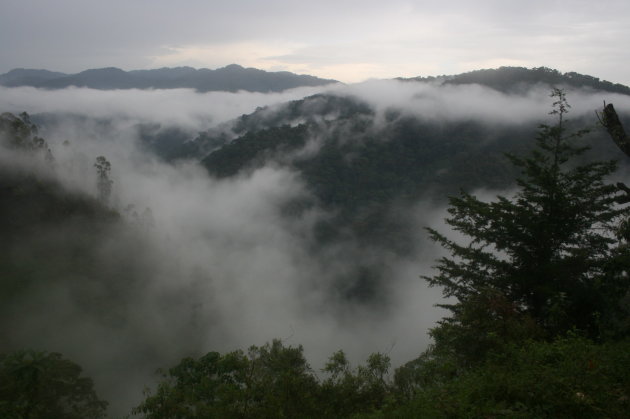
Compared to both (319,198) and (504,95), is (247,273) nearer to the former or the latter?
(319,198)

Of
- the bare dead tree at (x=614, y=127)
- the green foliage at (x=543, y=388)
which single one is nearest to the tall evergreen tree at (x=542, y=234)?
the green foliage at (x=543, y=388)

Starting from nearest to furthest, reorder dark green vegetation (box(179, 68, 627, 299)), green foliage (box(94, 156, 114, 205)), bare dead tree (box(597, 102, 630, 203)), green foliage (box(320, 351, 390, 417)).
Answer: bare dead tree (box(597, 102, 630, 203))
green foliage (box(320, 351, 390, 417))
green foliage (box(94, 156, 114, 205))
dark green vegetation (box(179, 68, 627, 299))

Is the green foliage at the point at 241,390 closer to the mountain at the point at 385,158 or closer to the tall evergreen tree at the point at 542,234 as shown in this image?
the tall evergreen tree at the point at 542,234

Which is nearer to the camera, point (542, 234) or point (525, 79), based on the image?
point (542, 234)

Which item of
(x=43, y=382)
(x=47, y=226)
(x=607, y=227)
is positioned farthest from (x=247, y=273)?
(x=607, y=227)

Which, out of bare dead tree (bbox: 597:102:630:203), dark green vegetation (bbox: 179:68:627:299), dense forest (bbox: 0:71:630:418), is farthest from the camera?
dark green vegetation (bbox: 179:68:627:299)

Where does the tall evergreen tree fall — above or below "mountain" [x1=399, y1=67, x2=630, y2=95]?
below

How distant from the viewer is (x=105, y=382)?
130ft

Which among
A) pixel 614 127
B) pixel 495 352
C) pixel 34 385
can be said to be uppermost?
pixel 614 127

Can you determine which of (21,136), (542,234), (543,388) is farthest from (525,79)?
(543,388)

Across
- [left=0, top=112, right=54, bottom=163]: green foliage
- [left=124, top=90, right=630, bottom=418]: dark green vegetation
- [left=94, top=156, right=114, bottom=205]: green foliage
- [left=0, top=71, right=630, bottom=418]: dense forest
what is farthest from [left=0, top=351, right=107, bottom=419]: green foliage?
[left=0, top=112, right=54, bottom=163]: green foliage

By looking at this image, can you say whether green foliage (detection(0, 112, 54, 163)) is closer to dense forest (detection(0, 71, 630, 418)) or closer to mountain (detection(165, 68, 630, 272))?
dense forest (detection(0, 71, 630, 418))

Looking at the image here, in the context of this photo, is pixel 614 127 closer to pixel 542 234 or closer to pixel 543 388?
pixel 543 388

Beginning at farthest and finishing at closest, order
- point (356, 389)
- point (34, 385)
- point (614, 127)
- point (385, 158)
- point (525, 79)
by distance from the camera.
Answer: point (525, 79)
point (385, 158)
point (34, 385)
point (356, 389)
point (614, 127)
